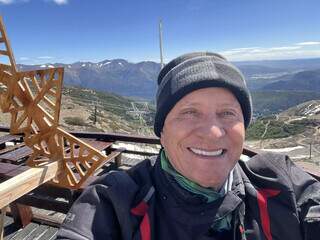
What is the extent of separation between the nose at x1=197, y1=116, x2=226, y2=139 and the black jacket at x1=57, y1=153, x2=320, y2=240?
30 cm

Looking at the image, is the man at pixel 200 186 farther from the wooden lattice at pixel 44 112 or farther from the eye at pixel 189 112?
the wooden lattice at pixel 44 112

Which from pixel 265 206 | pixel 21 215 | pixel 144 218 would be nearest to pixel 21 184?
pixel 21 215

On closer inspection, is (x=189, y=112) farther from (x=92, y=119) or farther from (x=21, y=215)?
(x=92, y=119)

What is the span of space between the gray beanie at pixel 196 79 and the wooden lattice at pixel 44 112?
319 centimetres

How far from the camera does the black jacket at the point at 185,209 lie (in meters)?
1.77

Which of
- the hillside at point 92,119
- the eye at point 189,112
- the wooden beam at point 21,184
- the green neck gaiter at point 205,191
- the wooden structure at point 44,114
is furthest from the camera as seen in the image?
the hillside at point 92,119

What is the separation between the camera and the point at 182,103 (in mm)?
1988

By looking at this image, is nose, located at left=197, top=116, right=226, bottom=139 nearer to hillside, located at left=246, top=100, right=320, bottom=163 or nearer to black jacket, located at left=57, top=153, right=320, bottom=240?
black jacket, located at left=57, top=153, right=320, bottom=240

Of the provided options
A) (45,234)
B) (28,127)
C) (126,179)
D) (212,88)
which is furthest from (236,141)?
(28,127)

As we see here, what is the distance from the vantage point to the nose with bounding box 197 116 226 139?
6.39 ft

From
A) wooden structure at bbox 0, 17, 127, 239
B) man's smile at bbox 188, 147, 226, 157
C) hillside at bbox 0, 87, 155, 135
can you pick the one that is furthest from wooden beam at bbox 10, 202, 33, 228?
man's smile at bbox 188, 147, 226, 157

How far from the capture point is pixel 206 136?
6.41 feet

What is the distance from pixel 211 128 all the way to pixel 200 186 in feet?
1.05

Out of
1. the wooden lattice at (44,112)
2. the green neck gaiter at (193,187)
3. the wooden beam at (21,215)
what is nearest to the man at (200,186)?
the green neck gaiter at (193,187)
